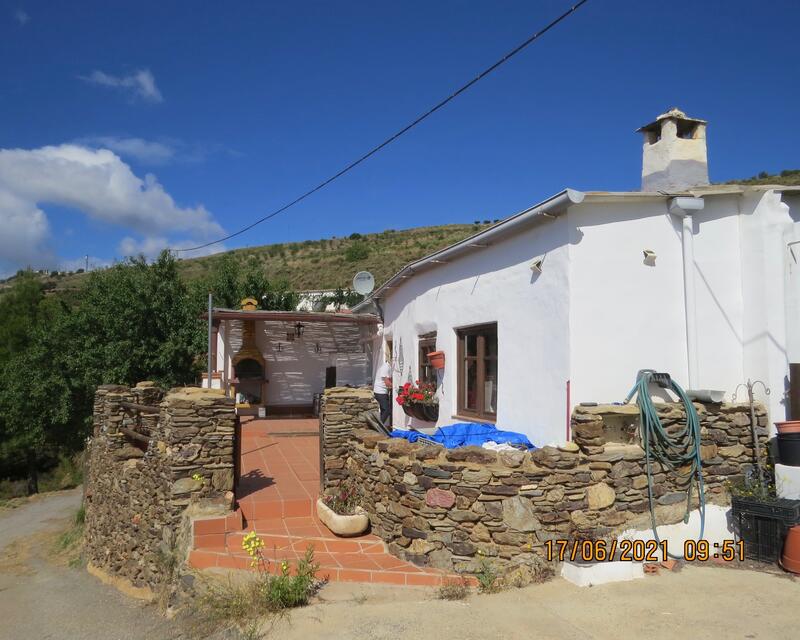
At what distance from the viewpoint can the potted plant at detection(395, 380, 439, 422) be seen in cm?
908

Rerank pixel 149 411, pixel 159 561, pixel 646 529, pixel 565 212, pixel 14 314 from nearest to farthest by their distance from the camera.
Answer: pixel 646 529 < pixel 565 212 < pixel 159 561 < pixel 149 411 < pixel 14 314

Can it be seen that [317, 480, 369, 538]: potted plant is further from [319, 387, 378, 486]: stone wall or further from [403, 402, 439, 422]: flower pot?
[403, 402, 439, 422]: flower pot

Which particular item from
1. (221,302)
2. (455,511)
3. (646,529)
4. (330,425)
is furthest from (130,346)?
(646,529)

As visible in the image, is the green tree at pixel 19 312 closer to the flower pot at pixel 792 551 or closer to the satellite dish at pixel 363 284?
the satellite dish at pixel 363 284

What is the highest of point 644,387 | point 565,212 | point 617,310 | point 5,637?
point 565,212

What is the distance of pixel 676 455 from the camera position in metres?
5.90

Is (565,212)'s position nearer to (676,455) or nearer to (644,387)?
(644,387)

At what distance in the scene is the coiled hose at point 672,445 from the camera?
5758mm

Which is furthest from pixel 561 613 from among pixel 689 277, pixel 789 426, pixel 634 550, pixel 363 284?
pixel 363 284

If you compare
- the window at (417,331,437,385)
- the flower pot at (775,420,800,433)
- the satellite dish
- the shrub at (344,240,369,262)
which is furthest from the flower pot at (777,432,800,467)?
the shrub at (344,240,369,262)

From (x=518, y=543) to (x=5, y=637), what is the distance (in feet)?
22.5

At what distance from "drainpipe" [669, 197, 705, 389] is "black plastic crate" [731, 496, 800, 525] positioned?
4.06ft

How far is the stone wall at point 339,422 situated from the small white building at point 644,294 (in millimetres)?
1748

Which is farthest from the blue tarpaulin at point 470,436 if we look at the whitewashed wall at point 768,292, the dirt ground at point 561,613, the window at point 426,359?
the whitewashed wall at point 768,292
